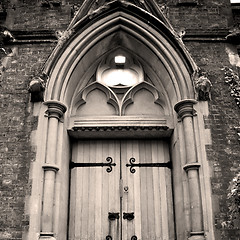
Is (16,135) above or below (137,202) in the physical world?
above

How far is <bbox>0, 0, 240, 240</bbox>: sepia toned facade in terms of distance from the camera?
641cm

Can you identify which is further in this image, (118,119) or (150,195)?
(118,119)

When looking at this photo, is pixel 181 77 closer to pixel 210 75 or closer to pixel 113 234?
pixel 210 75

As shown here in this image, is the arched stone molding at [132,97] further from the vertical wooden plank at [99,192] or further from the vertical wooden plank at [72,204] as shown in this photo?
the vertical wooden plank at [99,192]

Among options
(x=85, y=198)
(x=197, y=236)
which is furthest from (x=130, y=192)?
(x=197, y=236)

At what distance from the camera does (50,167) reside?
21.1 feet

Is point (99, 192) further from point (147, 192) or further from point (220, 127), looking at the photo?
point (220, 127)

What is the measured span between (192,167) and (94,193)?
1.73 m

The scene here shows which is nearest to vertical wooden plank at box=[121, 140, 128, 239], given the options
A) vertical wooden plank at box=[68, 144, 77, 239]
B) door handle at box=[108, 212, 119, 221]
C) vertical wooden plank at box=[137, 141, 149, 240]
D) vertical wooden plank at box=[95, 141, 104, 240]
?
door handle at box=[108, 212, 119, 221]

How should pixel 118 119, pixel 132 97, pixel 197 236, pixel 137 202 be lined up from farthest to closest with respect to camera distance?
pixel 132 97 → pixel 118 119 → pixel 137 202 → pixel 197 236

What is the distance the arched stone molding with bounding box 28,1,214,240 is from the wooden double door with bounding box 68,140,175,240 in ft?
0.70

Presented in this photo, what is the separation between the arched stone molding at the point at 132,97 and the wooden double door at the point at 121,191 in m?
0.21

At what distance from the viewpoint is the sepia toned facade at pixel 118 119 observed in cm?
641

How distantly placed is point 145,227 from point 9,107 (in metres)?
3.00
